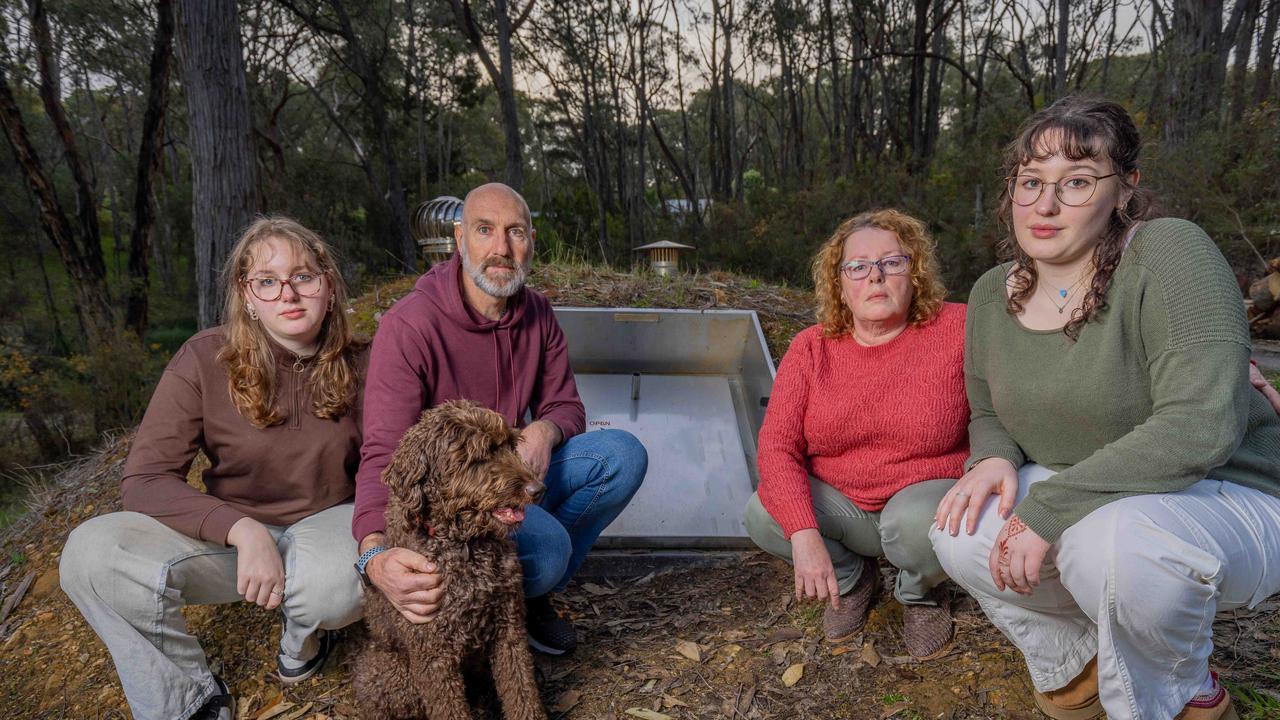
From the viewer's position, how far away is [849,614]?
271cm

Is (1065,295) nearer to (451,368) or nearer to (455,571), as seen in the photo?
(455,571)

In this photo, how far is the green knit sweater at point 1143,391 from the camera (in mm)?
1689

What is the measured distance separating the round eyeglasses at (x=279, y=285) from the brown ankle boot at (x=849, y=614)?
7.83 ft

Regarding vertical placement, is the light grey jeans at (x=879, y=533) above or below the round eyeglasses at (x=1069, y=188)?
below

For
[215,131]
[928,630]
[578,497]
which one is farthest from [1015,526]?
[215,131]

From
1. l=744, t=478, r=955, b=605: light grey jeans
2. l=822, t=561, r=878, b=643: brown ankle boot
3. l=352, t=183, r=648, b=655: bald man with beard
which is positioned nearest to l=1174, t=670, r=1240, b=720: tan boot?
l=744, t=478, r=955, b=605: light grey jeans

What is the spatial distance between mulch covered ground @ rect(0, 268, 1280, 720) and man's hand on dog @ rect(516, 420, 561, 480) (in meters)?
0.84

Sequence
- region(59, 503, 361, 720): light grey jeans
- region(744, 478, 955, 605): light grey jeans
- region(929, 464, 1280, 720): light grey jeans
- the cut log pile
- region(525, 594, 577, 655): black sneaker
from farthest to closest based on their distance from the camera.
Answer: the cut log pile, region(525, 594, 577, 655): black sneaker, region(744, 478, 955, 605): light grey jeans, region(59, 503, 361, 720): light grey jeans, region(929, 464, 1280, 720): light grey jeans

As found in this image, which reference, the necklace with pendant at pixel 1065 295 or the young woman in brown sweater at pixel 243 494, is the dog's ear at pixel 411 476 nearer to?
the young woman in brown sweater at pixel 243 494

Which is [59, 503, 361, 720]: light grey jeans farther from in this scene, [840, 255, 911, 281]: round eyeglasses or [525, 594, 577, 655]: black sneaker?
[840, 255, 911, 281]: round eyeglasses

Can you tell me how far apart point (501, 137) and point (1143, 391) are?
3414 cm

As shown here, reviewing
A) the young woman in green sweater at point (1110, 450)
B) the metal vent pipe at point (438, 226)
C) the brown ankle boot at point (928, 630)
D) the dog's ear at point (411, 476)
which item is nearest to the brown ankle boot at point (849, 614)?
the brown ankle boot at point (928, 630)

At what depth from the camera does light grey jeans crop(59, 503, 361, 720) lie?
2133 mm

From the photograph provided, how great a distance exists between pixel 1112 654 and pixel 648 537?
2.07 meters
